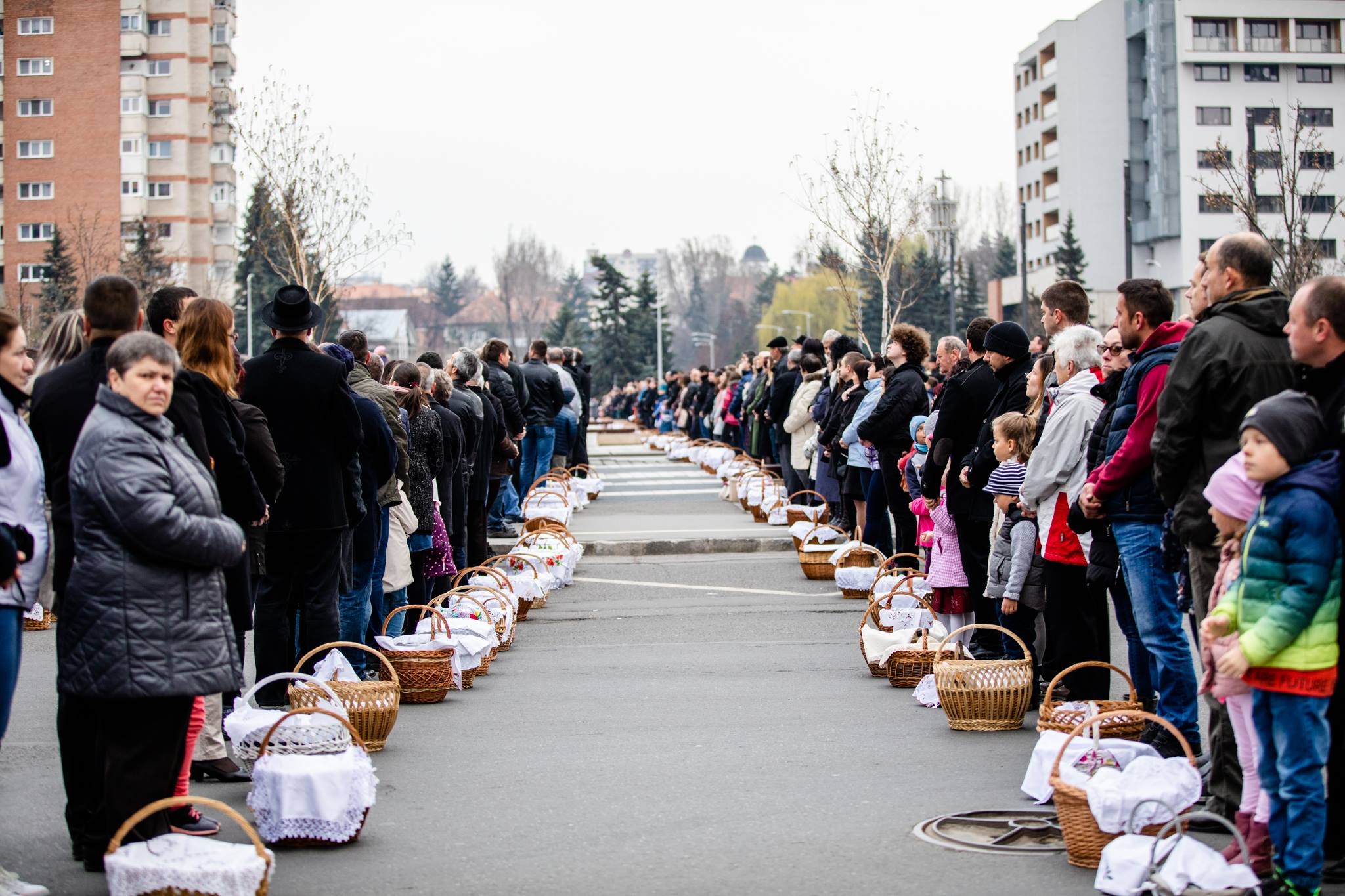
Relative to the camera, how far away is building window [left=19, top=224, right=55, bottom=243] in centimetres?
9156

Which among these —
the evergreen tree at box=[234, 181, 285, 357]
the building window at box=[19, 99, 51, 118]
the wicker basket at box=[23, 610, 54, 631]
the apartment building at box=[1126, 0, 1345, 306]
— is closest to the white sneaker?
the wicker basket at box=[23, 610, 54, 631]

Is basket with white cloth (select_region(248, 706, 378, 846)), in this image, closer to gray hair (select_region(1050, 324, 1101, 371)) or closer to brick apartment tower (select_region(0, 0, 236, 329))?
gray hair (select_region(1050, 324, 1101, 371))

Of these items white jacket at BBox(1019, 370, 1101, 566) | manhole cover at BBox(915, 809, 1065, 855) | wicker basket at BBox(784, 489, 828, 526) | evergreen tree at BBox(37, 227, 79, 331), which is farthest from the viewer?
evergreen tree at BBox(37, 227, 79, 331)

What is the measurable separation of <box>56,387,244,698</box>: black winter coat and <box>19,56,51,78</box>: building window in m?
95.4

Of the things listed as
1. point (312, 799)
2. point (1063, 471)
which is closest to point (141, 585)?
point (312, 799)

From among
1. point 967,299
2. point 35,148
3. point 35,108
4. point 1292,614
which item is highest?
point 35,108

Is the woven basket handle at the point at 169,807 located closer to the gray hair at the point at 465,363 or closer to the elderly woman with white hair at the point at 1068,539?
the elderly woman with white hair at the point at 1068,539

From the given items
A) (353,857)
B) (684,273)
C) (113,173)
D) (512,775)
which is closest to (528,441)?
(512,775)

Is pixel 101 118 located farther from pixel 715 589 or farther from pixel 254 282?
pixel 715 589

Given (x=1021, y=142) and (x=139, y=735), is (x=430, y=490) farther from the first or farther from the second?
(x=1021, y=142)

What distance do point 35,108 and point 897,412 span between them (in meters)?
90.2

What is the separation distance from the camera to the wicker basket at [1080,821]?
5.74 m

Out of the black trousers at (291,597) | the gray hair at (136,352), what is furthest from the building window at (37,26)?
the gray hair at (136,352)

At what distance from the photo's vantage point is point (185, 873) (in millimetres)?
5059
